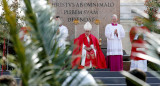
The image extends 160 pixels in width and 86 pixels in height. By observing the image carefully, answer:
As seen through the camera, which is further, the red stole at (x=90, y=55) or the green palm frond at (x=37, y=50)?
the red stole at (x=90, y=55)

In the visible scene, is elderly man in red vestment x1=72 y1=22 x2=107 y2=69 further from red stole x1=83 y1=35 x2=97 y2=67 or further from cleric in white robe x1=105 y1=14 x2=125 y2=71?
cleric in white robe x1=105 y1=14 x2=125 y2=71

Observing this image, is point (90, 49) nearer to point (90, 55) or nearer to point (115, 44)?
point (90, 55)

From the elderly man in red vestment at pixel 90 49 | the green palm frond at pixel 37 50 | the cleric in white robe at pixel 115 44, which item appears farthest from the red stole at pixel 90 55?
the green palm frond at pixel 37 50

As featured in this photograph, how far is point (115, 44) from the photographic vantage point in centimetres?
1320

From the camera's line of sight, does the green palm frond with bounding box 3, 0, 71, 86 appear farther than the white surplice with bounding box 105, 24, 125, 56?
No

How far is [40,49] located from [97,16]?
13.9 metres

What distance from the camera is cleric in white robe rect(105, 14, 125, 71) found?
12.9 metres

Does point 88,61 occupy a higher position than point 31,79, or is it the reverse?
point 31,79

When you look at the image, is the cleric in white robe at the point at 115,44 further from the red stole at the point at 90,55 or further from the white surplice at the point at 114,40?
the red stole at the point at 90,55

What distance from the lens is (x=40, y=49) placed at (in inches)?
45.4

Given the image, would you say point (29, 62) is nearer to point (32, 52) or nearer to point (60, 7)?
point (32, 52)

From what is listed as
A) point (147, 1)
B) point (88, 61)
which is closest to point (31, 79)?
point (88, 61)

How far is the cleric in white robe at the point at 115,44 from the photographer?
12.9 m

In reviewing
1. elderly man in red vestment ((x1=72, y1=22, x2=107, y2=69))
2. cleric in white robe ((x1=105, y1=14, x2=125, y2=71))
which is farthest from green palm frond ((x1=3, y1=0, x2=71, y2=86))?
elderly man in red vestment ((x1=72, y1=22, x2=107, y2=69))
